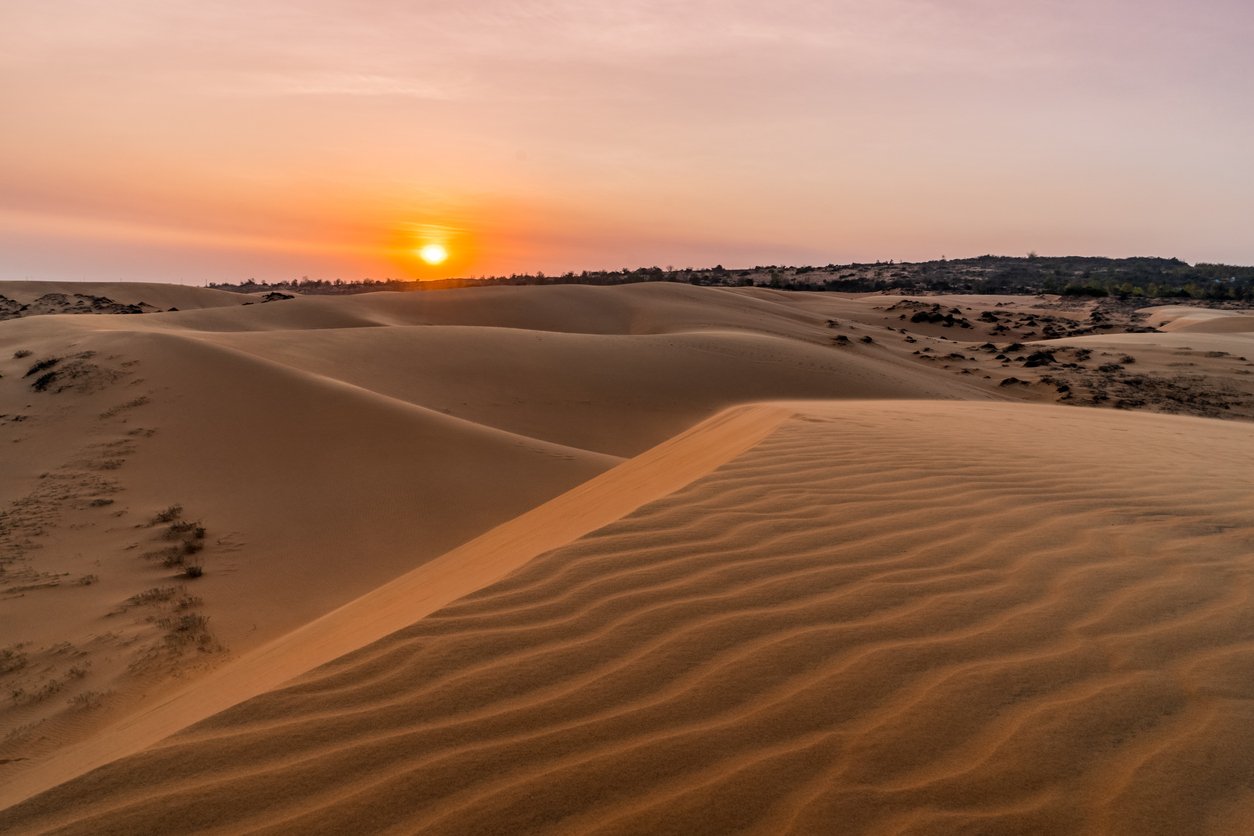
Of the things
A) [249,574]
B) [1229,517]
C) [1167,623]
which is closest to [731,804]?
[1167,623]

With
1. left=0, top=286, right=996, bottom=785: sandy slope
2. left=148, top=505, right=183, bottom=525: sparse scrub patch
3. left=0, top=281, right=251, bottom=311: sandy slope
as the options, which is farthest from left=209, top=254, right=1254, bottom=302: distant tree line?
left=148, top=505, right=183, bottom=525: sparse scrub patch

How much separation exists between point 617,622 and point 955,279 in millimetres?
70973

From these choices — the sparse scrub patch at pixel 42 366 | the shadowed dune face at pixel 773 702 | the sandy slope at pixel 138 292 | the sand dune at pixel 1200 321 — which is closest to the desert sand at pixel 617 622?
the shadowed dune face at pixel 773 702

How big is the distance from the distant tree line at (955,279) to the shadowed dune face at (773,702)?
134ft

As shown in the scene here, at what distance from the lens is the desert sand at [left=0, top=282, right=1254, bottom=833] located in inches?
83.0

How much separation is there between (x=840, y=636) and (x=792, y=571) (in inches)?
23.8

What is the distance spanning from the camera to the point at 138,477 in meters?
7.76

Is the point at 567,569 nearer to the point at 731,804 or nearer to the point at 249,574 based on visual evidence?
the point at 731,804

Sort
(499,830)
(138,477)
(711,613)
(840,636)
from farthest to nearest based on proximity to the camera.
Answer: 1. (138,477)
2. (711,613)
3. (840,636)
4. (499,830)

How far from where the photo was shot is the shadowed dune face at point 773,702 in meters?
2.05

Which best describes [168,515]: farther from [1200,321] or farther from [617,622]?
[1200,321]

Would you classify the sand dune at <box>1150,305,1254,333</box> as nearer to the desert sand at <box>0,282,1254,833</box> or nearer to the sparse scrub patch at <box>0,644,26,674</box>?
the desert sand at <box>0,282,1254,833</box>

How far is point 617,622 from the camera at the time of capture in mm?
2949

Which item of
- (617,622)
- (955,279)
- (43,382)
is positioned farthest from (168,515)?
(955,279)
